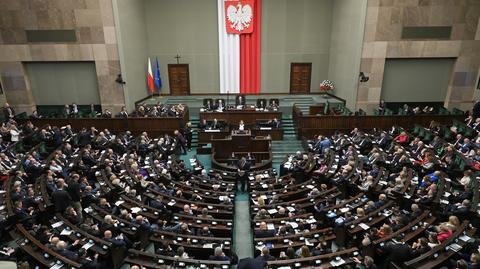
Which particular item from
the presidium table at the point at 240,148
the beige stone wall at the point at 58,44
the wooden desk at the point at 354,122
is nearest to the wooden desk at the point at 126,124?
the beige stone wall at the point at 58,44

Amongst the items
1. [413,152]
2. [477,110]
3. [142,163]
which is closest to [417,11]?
[477,110]

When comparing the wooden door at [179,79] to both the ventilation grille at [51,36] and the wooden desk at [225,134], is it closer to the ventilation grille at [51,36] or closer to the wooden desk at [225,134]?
the ventilation grille at [51,36]

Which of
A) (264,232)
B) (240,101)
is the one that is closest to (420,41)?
(240,101)

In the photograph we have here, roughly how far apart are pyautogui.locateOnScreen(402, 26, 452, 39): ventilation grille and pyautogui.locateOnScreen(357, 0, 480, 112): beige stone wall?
214 millimetres

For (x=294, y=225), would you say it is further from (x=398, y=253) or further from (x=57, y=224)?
(x=57, y=224)

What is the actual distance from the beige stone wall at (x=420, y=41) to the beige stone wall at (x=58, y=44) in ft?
47.9

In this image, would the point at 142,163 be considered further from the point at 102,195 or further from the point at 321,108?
the point at 321,108

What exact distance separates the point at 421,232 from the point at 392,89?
1389cm

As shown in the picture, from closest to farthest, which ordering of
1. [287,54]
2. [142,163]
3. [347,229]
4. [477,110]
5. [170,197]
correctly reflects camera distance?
[347,229]
[170,197]
[142,163]
[477,110]
[287,54]

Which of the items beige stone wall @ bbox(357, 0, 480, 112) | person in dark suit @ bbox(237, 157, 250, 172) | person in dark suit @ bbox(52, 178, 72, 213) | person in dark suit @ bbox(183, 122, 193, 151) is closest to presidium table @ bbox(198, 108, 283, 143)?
person in dark suit @ bbox(183, 122, 193, 151)

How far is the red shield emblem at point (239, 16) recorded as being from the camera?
21547mm

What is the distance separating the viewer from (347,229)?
330 inches

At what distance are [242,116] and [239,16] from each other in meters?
8.01

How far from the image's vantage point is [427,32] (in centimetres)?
1830
